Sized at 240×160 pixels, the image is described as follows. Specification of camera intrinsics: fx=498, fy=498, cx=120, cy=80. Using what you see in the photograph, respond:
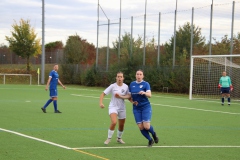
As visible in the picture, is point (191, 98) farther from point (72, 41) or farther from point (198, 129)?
point (72, 41)

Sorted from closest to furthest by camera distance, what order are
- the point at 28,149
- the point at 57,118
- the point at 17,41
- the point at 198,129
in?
1. the point at 28,149
2. the point at 198,129
3. the point at 57,118
4. the point at 17,41

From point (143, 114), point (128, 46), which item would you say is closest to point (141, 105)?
point (143, 114)

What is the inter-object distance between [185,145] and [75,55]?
52760mm

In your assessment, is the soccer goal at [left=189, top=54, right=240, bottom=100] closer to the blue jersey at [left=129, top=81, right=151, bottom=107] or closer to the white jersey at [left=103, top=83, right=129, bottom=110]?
the white jersey at [left=103, top=83, right=129, bottom=110]

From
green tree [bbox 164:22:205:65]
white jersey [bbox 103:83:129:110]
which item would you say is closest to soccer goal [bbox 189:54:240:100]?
green tree [bbox 164:22:205:65]

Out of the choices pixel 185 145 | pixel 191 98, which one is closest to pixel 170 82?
→ pixel 191 98

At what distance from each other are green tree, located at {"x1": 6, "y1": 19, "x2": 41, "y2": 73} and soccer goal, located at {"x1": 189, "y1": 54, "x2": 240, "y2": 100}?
30.9m

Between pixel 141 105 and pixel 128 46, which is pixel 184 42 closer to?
pixel 128 46

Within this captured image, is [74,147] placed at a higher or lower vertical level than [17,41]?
lower

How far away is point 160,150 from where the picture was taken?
11.7 m

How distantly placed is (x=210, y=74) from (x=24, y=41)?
32831 mm

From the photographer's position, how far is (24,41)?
2442 inches

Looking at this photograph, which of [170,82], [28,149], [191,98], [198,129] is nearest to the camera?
[28,149]

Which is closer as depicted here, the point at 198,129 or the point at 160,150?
the point at 160,150
